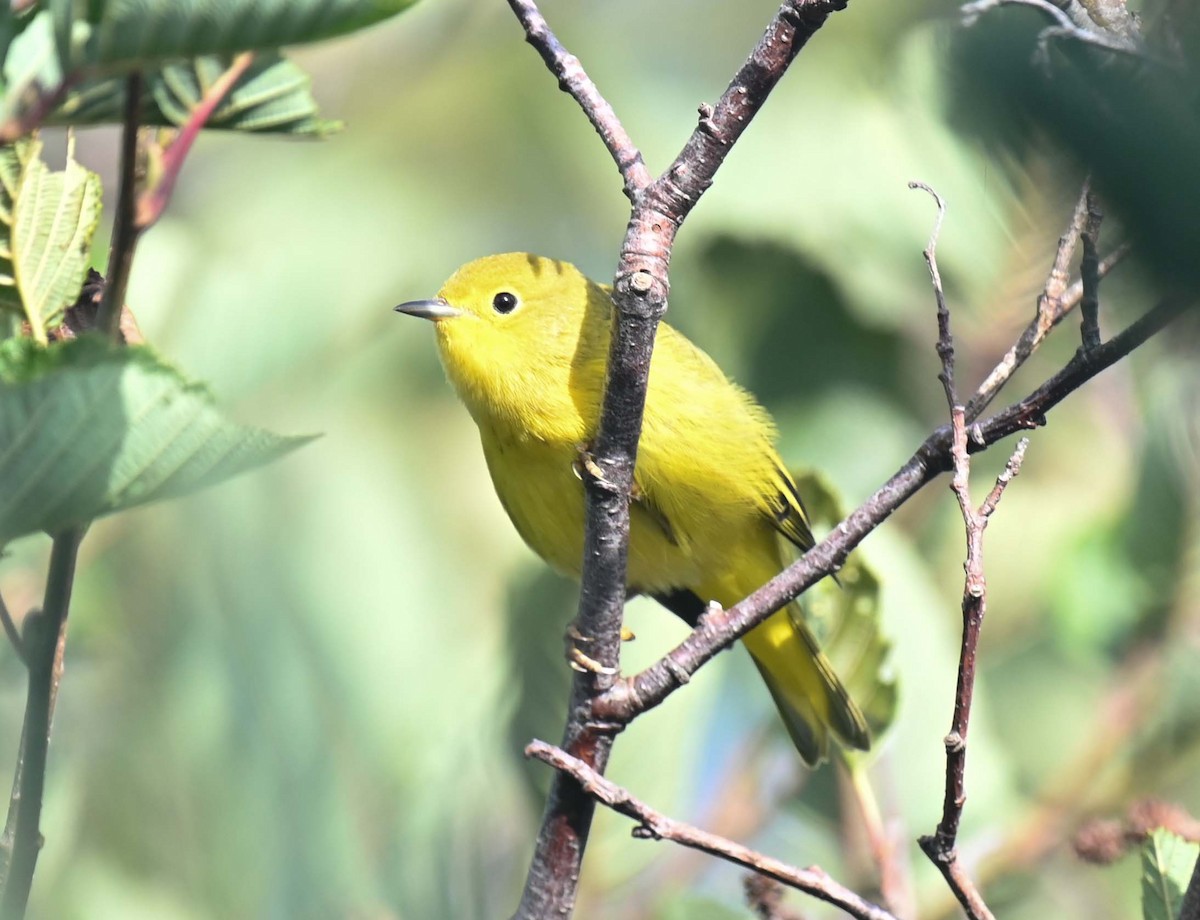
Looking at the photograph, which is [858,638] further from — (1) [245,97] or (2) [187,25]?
(2) [187,25]

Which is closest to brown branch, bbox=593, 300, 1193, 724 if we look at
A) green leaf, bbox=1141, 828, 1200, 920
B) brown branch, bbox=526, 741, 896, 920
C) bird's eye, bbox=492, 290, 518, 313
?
brown branch, bbox=526, 741, 896, 920

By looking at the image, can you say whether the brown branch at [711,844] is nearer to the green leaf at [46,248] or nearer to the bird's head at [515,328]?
the green leaf at [46,248]

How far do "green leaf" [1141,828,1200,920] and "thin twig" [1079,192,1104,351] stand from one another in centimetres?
65

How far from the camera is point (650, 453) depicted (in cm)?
329

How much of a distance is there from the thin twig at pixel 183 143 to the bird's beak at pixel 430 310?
1.68 m

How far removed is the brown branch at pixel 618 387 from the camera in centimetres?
187

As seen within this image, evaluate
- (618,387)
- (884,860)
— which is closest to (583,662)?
(618,387)

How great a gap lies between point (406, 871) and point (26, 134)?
190 cm

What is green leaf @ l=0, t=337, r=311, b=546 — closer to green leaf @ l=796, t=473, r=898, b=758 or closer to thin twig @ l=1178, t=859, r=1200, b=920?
thin twig @ l=1178, t=859, r=1200, b=920

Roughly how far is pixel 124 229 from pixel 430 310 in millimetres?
2150

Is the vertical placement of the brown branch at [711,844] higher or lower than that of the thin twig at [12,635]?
lower

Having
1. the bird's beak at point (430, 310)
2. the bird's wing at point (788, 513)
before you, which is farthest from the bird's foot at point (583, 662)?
the bird's beak at point (430, 310)

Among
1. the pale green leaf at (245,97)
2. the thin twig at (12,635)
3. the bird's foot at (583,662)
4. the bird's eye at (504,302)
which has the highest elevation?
the pale green leaf at (245,97)

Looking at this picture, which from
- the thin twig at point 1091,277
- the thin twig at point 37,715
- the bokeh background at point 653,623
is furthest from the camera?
the bokeh background at point 653,623
